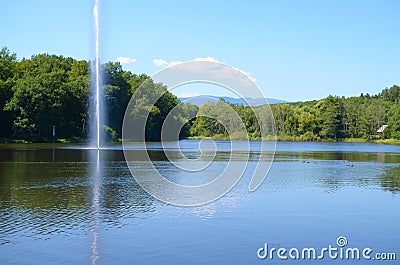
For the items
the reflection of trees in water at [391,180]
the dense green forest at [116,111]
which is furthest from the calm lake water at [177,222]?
the dense green forest at [116,111]

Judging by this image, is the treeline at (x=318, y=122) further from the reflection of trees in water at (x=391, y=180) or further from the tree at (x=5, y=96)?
the reflection of trees in water at (x=391, y=180)

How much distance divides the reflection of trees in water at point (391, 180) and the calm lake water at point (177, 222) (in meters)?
0.41

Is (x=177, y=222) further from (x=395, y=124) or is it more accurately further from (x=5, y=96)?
(x=395, y=124)

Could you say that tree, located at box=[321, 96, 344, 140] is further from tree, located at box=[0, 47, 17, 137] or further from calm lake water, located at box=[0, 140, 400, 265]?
calm lake water, located at box=[0, 140, 400, 265]

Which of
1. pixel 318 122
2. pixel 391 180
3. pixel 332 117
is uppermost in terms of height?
pixel 332 117

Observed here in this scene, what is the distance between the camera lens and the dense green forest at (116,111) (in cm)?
8056

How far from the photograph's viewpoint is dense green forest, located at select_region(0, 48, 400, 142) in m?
80.6

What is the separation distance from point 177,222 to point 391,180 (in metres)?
19.4

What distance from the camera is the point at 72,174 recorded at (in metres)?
30.5

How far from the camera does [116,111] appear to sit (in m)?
98.6

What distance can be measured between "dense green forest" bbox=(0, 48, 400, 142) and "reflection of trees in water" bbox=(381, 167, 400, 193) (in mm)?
48518

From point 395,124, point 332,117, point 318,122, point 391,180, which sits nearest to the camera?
point 391,180

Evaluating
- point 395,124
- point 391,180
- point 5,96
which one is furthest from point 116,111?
point 391,180

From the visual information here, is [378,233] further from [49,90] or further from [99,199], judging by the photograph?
[49,90]
